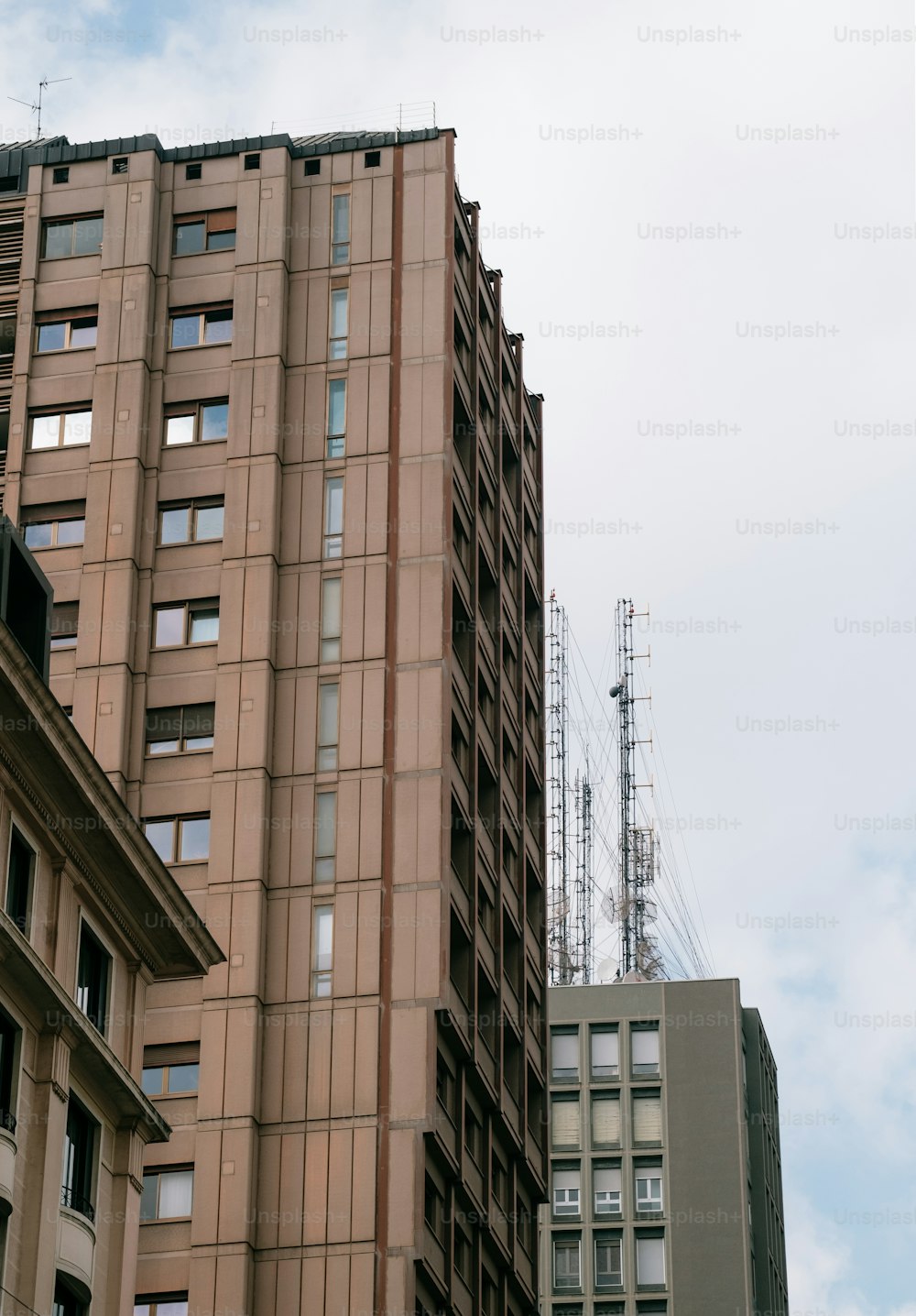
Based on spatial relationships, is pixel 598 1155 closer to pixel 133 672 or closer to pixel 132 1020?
pixel 133 672

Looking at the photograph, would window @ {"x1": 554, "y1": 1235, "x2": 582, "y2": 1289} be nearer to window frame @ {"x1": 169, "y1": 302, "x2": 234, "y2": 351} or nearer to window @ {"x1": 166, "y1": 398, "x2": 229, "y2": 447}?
window @ {"x1": 166, "y1": 398, "x2": 229, "y2": 447}

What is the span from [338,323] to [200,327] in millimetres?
4183

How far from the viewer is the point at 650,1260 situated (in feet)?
375

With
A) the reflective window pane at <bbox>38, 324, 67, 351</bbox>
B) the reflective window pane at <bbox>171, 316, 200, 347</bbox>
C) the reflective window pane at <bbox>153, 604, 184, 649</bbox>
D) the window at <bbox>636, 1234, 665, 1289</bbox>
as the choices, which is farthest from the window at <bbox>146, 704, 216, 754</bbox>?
the window at <bbox>636, 1234, 665, 1289</bbox>

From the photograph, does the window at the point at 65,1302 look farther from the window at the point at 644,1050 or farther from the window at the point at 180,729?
the window at the point at 644,1050

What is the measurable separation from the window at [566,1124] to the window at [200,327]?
55.1 meters

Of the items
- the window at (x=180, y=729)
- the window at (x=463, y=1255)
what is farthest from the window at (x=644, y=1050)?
the window at (x=180, y=729)

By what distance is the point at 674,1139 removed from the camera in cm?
11731

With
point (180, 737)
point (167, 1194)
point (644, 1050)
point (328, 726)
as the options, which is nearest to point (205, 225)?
point (180, 737)

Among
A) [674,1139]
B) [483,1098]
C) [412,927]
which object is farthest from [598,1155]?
[412,927]

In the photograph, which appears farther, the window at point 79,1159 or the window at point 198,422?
the window at point 198,422

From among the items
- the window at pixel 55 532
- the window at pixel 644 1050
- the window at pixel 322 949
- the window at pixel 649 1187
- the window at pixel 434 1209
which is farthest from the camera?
the window at pixel 644 1050

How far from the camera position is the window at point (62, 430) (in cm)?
7231

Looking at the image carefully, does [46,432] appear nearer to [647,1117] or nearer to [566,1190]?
[566,1190]
